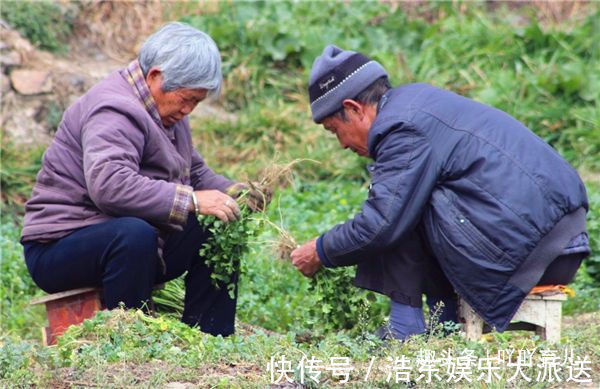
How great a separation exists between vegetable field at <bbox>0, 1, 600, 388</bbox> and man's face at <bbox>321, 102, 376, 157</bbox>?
328 mm

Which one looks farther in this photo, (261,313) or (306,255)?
(261,313)

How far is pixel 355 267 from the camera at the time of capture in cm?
532

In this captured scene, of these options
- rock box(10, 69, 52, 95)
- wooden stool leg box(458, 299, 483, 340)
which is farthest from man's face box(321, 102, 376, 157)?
rock box(10, 69, 52, 95)

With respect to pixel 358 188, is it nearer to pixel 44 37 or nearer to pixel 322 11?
pixel 322 11

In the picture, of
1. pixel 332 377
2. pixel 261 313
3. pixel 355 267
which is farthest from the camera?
pixel 261 313

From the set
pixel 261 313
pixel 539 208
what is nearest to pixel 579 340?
pixel 539 208

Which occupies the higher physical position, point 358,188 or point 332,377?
point 358,188

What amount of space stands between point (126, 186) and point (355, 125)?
1073mm

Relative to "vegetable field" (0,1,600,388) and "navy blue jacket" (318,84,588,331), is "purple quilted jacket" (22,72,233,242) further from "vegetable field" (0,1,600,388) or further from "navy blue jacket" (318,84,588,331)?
"navy blue jacket" (318,84,588,331)

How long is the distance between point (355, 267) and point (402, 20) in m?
5.48

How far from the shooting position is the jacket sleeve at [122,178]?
15.0ft

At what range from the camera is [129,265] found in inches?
186

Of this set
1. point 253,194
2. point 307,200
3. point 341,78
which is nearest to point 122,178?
point 253,194

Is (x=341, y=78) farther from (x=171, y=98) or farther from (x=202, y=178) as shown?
(x=202, y=178)
